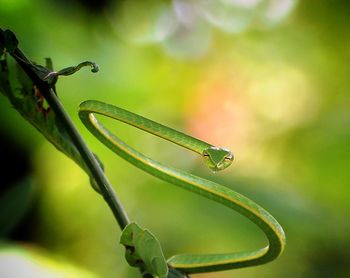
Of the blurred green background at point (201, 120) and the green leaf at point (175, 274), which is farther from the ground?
the blurred green background at point (201, 120)

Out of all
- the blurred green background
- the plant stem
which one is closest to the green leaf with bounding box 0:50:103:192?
the plant stem

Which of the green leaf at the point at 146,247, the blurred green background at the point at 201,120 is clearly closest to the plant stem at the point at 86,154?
the green leaf at the point at 146,247

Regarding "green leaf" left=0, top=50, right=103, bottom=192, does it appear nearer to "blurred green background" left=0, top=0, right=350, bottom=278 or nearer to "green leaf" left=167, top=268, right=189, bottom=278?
"green leaf" left=167, top=268, right=189, bottom=278

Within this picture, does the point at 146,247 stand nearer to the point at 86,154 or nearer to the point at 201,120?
the point at 86,154

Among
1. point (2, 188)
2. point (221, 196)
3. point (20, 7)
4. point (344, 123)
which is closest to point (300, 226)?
point (344, 123)

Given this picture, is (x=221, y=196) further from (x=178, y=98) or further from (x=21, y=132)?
(x=178, y=98)

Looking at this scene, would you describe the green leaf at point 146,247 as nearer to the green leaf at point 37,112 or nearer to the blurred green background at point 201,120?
the green leaf at point 37,112

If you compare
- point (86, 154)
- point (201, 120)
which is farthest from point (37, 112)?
point (201, 120)
